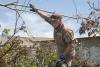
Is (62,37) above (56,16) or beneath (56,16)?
beneath

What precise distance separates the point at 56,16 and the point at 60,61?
1070 mm

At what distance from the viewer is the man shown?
8781mm

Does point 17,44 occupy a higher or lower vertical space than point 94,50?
higher

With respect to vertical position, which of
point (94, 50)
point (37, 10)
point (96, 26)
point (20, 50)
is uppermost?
point (37, 10)

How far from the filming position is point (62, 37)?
896cm

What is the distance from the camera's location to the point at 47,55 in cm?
1529

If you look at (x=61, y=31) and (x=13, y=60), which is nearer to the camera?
(x=61, y=31)

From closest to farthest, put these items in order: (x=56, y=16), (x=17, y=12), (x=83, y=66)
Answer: (x=17, y=12) < (x=56, y=16) < (x=83, y=66)

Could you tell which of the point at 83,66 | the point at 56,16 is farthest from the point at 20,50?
the point at 56,16

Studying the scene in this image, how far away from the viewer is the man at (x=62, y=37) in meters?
8.78

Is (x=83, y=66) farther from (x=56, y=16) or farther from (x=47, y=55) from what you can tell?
(x=56, y=16)

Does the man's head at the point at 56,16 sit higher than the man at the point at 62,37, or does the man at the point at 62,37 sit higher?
the man's head at the point at 56,16

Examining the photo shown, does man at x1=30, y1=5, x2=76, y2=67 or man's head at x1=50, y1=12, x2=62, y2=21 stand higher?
man's head at x1=50, y1=12, x2=62, y2=21

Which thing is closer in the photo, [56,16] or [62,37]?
[56,16]
